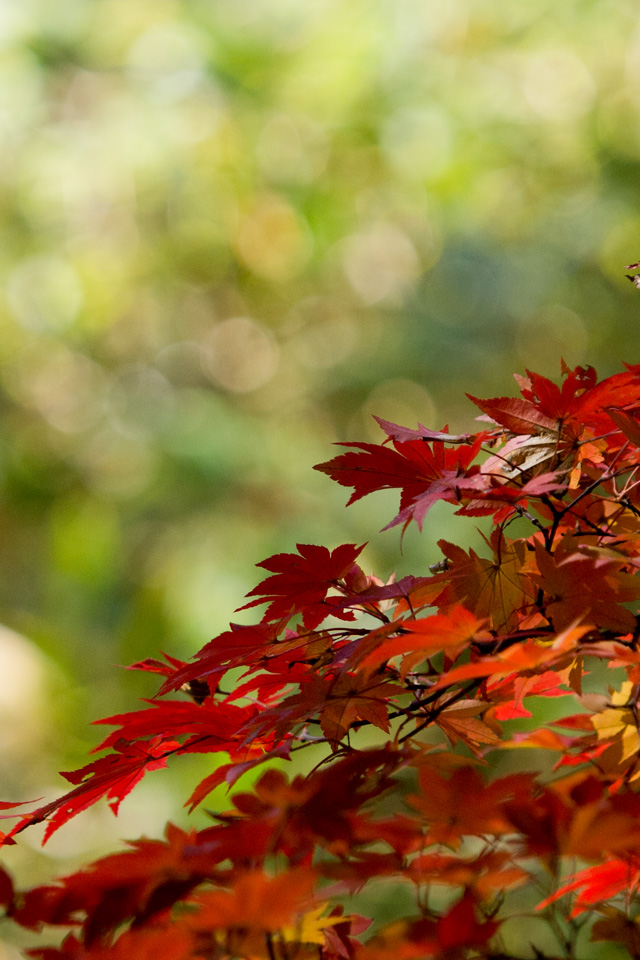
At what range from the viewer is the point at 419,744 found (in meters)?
0.39

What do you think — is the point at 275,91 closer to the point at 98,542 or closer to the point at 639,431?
the point at 98,542

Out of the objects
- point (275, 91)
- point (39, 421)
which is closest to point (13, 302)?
point (39, 421)

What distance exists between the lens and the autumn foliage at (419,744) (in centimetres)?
28

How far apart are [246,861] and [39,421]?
4144mm

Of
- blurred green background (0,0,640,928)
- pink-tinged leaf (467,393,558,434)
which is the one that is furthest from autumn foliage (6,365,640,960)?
blurred green background (0,0,640,928)

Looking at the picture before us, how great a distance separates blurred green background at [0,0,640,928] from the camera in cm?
359

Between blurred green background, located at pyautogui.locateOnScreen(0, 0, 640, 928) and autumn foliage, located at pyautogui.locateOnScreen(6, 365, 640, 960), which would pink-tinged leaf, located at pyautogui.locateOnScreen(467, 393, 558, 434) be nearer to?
autumn foliage, located at pyautogui.locateOnScreen(6, 365, 640, 960)

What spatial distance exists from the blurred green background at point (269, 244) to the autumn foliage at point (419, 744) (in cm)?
280

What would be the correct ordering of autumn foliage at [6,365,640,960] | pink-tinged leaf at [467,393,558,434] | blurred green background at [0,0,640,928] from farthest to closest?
blurred green background at [0,0,640,928] → pink-tinged leaf at [467,393,558,434] → autumn foliage at [6,365,640,960]

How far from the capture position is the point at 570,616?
377 millimetres

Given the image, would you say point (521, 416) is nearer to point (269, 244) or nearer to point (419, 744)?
point (419, 744)

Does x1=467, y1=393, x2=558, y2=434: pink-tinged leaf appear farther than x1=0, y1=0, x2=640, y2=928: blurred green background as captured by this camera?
No

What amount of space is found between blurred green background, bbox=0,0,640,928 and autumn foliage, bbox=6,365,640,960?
9.20 feet

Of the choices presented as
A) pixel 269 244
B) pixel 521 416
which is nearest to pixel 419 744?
pixel 521 416
